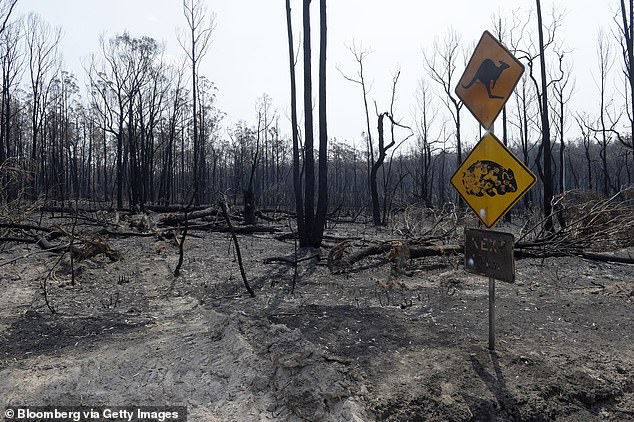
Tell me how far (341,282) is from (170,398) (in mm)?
4476

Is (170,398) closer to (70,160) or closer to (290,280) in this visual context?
(290,280)

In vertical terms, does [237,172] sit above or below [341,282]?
above

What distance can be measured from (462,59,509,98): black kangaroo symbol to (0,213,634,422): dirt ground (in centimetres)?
241

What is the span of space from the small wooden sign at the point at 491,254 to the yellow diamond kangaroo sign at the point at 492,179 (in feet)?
0.44

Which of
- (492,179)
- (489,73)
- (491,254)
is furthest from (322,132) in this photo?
(491,254)

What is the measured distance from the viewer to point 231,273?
26.4 feet

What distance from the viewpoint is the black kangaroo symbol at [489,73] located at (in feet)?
12.3

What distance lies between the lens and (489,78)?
150 inches

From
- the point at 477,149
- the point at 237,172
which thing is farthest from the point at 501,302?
the point at 237,172

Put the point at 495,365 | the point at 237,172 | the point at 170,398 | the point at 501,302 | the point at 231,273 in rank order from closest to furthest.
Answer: the point at 170,398
the point at 495,365
the point at 501,302
the point at 231,273
the point at 237,172

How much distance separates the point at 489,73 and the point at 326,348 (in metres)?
2.92

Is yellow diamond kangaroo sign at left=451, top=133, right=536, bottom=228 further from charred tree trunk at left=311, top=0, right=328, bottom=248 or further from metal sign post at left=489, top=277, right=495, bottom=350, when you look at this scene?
charred tree trunk at left=311, top=0, right=328, bottom=248

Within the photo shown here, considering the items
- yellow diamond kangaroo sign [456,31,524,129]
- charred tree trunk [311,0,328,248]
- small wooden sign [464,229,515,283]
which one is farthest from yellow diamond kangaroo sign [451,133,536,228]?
charred tree trunk [311,0,328,248]

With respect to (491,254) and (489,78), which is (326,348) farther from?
(489,78)
